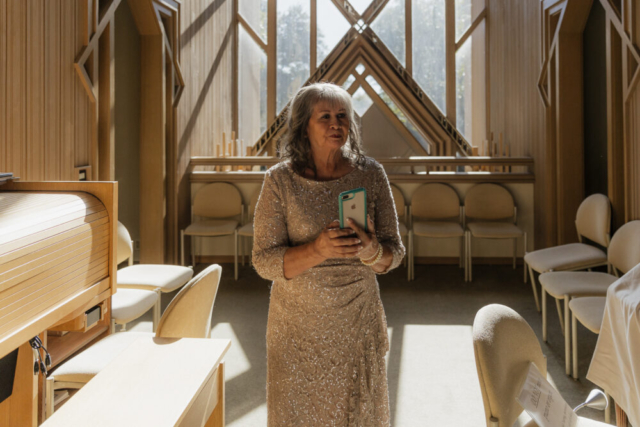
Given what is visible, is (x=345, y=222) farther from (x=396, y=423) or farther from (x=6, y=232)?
(x=396, y=423)

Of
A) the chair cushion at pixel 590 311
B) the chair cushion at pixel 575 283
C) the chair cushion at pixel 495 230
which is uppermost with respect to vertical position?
the chair cushion at pixel 495 230

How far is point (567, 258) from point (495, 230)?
126 cm

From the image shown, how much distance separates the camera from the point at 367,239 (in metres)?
1.54

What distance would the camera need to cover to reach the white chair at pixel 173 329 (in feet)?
5.77

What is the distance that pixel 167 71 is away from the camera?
5215 mm

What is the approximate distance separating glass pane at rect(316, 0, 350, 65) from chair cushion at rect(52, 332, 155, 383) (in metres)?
6.03

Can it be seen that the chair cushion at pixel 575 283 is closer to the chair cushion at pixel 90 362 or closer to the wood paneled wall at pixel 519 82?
the wood paneled wall at pixel 519 82

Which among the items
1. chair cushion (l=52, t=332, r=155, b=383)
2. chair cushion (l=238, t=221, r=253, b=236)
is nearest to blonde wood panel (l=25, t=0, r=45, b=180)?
chair cushion (l=52, t=332, r=155, b=383)

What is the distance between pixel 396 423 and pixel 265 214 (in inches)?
57.9

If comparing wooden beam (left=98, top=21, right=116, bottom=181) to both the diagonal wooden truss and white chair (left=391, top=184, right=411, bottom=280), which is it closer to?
white chair (left=391, top=184, right=411, bottom=280)

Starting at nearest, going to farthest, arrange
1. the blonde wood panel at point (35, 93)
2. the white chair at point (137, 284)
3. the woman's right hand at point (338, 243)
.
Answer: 1. the woman's right hand at point (338, 243)
2. the blonde wood panel at point (35, 93)
3. the white chair at point (137, 284)

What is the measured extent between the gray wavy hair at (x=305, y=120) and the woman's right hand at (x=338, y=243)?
1.05 ft

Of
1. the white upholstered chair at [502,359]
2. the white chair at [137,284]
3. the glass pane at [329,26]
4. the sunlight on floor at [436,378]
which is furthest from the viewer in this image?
the glass pane at [329,26]

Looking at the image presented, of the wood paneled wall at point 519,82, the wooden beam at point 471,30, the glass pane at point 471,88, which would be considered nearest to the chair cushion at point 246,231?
the wood paneled wall at point 519,82
